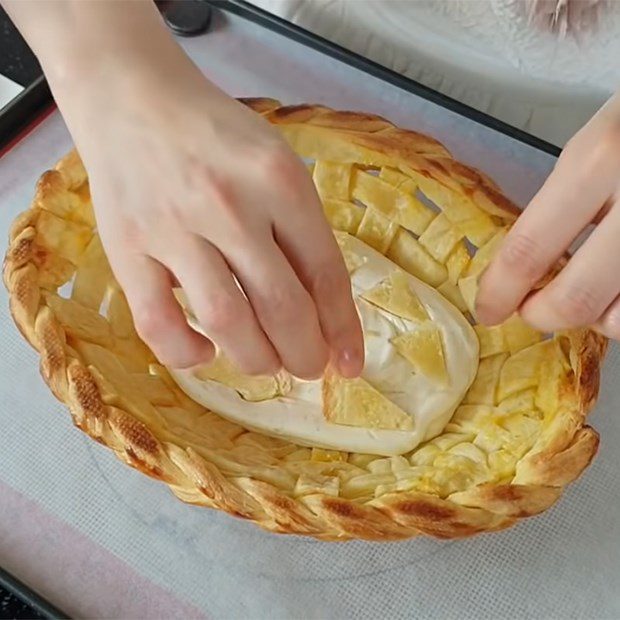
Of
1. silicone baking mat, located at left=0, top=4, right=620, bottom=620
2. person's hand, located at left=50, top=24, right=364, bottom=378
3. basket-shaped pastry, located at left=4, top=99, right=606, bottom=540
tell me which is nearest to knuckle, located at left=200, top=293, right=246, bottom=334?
person's hand, located at left=50, top=24, right=364, bottom=378

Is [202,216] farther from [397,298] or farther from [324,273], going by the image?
[397,298]

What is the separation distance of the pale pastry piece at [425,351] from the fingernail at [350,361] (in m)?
0.10

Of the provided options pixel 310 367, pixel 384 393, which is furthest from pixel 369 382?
pixel 310 367

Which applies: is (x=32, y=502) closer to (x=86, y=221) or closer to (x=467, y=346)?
(x=86, y=221)

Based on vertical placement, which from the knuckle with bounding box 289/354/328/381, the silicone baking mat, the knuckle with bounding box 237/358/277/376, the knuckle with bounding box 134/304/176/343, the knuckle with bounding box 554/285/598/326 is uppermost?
the knuckle with bounding box 134/304/176/343

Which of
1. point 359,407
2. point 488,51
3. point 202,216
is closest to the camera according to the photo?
point 202,216

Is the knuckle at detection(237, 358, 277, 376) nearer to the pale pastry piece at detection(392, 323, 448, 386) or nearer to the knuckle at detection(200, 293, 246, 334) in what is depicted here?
the knuckle at detection(200, 293, 246, 334)

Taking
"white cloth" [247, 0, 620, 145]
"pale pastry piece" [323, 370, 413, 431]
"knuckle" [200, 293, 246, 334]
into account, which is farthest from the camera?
"white cloth" [247, 0, 620, 145]

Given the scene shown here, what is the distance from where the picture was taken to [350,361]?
462 mm

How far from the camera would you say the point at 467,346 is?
0.58 metres

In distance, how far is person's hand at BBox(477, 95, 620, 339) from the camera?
0.45m

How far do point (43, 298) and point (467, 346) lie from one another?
253 millimetres

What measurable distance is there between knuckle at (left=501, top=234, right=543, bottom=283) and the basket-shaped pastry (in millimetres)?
81

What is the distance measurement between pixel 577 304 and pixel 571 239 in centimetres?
3
